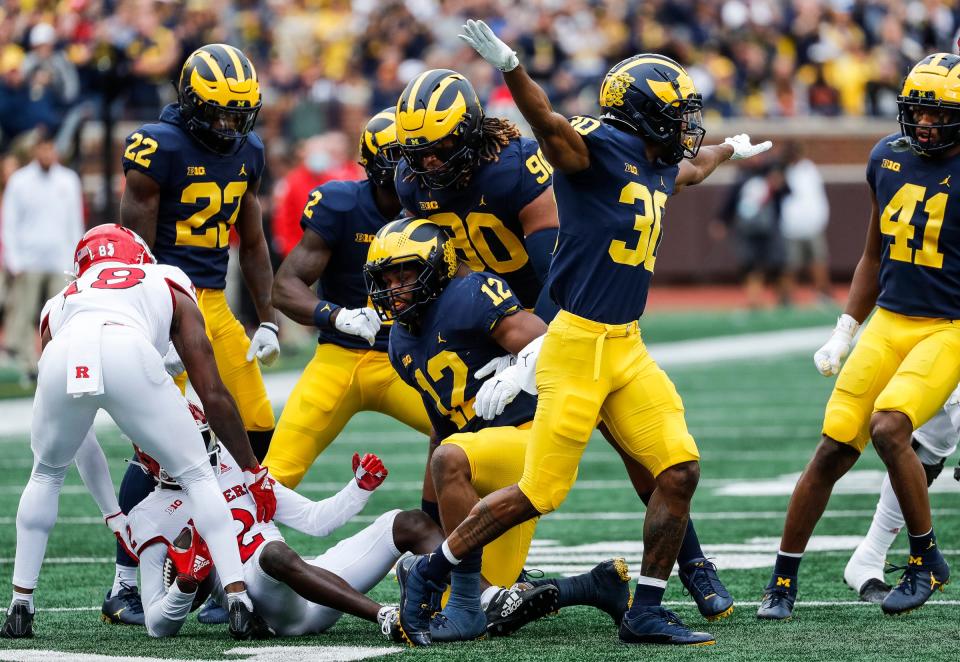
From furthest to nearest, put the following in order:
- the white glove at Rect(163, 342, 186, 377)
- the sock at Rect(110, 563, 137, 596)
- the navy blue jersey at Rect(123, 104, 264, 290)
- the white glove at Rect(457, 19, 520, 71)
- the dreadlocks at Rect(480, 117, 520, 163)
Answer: the navy blue jersey at Rect(123, 104, 264, 290) < the white glove at Rect(163, 342, 186, 377) < the dreadlocks at Rect(480, 117, 520, 163) < the sock at Rect(110, 563, 137, 596) < the white glove at Rect(457, 19, 520, 71)

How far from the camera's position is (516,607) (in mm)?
5324

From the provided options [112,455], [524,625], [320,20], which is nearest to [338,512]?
[524,625]

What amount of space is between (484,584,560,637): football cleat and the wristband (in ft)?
5.13

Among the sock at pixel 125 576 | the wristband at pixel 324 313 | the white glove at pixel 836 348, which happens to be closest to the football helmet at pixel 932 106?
the white glove at pixel 836 348

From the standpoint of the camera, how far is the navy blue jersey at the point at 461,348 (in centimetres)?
556

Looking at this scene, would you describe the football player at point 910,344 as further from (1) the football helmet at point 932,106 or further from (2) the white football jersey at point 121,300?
(2) the white football jersey at point 121,300

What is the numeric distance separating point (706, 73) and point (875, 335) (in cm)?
1679

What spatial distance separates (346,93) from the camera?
68.4 ft

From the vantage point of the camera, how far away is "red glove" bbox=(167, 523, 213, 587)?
533 cm

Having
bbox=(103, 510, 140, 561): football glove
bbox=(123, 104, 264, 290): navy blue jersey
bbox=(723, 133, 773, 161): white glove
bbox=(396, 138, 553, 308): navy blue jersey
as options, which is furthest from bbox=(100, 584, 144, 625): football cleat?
bbox=(723, 133, 773, 161): white glove

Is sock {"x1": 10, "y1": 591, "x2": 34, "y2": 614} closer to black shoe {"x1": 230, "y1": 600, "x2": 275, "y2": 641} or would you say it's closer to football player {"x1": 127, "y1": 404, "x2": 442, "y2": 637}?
football player {"x1": 127, "y1": 404, "x2": 442, "y2": 637}

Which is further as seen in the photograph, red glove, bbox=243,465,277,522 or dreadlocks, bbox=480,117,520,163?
dreadlocks, bbox=480,117,520,163

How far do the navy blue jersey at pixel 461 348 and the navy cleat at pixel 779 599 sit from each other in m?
0.99

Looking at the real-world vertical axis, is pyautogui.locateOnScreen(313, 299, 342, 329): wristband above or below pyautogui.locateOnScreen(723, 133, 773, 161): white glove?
below
